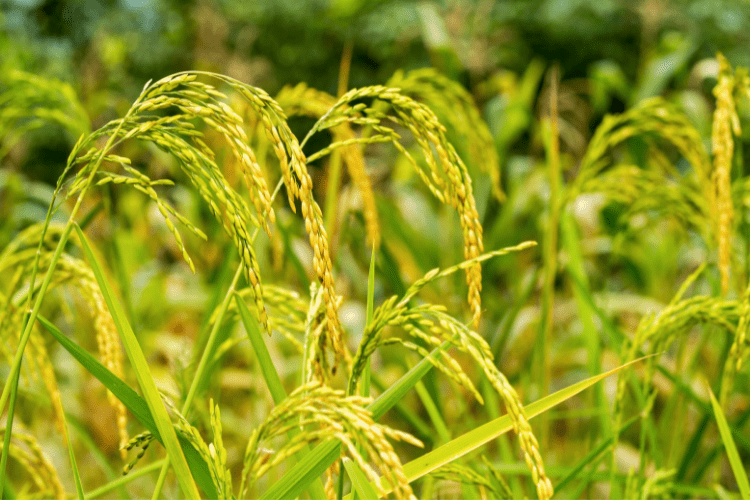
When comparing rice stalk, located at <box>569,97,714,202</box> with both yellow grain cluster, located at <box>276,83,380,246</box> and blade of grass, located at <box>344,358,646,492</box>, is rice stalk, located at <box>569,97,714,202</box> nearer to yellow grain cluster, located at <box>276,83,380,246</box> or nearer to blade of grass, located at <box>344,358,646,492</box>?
yellow grain cluster, located at <box>276,83,380,246</box>

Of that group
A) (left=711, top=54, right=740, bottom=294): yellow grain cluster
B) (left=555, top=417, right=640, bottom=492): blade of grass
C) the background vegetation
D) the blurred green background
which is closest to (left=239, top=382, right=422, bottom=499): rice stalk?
the background vegetation

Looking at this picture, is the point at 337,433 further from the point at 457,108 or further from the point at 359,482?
the point at 457,108

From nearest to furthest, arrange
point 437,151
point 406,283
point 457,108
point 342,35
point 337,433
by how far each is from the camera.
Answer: point 337,433 < point 437,151 < point 457,108 < point 406,283 < point 342,35

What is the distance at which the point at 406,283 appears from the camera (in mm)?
1397

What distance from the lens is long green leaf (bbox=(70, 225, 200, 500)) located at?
335 mm

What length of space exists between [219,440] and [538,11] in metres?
7.41

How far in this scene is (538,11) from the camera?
6.84 meters

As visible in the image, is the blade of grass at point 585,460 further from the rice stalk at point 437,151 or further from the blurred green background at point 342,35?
the blurred green background at point 342,35

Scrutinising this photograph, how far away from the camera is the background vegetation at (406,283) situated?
36 cm

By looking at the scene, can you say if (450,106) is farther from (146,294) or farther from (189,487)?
(146,294)

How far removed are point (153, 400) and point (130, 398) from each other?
0.12ft

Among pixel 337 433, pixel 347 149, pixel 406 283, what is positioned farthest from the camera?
pixel 406 283

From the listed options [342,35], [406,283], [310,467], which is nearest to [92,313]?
[310,467]

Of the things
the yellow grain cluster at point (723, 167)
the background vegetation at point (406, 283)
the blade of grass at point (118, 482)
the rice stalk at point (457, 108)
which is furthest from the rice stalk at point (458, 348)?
the rice stalk at point (457, 108)
